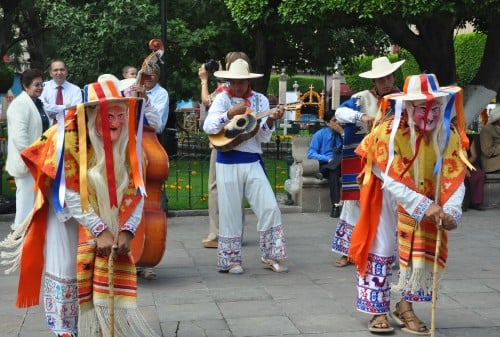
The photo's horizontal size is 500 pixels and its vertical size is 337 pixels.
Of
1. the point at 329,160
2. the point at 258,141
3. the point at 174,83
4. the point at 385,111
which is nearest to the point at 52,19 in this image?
the point at 174,83

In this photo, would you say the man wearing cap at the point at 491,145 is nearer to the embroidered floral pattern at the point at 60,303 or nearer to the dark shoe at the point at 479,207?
the dark shoe at the point at 479,207

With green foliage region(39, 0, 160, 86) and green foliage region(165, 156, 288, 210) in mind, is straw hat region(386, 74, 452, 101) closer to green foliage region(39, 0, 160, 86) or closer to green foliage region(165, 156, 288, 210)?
green foliage region(165, 156, 288, 210)

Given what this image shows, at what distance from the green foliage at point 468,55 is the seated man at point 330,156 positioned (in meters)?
25.3

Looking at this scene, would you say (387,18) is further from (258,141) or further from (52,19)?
(52,19)

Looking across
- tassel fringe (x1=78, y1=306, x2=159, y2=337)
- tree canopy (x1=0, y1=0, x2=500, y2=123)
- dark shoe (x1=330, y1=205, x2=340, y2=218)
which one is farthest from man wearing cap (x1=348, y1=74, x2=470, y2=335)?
tree canopy (x1=0, y1=0, x2=500, y2=123)

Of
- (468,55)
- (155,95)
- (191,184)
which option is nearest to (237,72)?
(155,95)

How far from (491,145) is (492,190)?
0.63m

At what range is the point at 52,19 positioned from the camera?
54.1 feet

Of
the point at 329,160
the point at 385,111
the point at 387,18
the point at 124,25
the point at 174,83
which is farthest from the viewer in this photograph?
the point at 174,83

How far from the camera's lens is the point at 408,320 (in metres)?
5.83

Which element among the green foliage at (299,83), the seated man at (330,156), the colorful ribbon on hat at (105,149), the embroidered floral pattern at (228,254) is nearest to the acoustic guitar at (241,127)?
the embroidered floral pattern at (228,254)

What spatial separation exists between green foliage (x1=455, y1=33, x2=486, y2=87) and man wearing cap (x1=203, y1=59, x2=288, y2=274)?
2881 cm

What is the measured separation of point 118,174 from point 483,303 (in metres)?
3.23

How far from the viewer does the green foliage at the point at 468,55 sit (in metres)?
35.2
